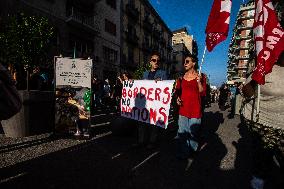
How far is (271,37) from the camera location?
2.62m

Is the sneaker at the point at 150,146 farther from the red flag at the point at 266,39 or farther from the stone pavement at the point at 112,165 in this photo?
the red flag at the point at 266,39

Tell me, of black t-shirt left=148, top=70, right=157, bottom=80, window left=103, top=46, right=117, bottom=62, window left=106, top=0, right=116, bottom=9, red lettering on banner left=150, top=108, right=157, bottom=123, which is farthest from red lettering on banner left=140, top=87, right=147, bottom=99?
window left=106, top=0, right=116, bottom=9

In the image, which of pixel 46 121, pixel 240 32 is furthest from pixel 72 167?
pixel 240 32

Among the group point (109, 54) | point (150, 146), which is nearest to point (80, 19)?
point (109, 54)

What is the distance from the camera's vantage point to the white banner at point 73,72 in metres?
5.90

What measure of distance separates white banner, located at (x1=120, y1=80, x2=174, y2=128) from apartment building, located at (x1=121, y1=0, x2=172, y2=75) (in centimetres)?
2105

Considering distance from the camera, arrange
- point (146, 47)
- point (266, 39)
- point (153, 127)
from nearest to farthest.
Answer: point (266, 39) → point (153, 127) → point (146, 47)

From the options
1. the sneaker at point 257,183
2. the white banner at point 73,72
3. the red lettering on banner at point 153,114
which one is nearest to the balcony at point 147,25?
the white banner at point 73,72

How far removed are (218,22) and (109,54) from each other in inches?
900

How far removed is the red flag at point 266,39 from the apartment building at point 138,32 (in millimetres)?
24115

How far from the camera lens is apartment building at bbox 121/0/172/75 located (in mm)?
30109

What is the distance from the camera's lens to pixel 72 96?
5.95 metres

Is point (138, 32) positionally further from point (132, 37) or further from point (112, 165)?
point (112, 165)

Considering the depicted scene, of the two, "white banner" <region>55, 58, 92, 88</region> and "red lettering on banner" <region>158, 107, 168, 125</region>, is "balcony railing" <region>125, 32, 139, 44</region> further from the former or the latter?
"red lettering on banner" <region>158, 107, 168, 125</region>
